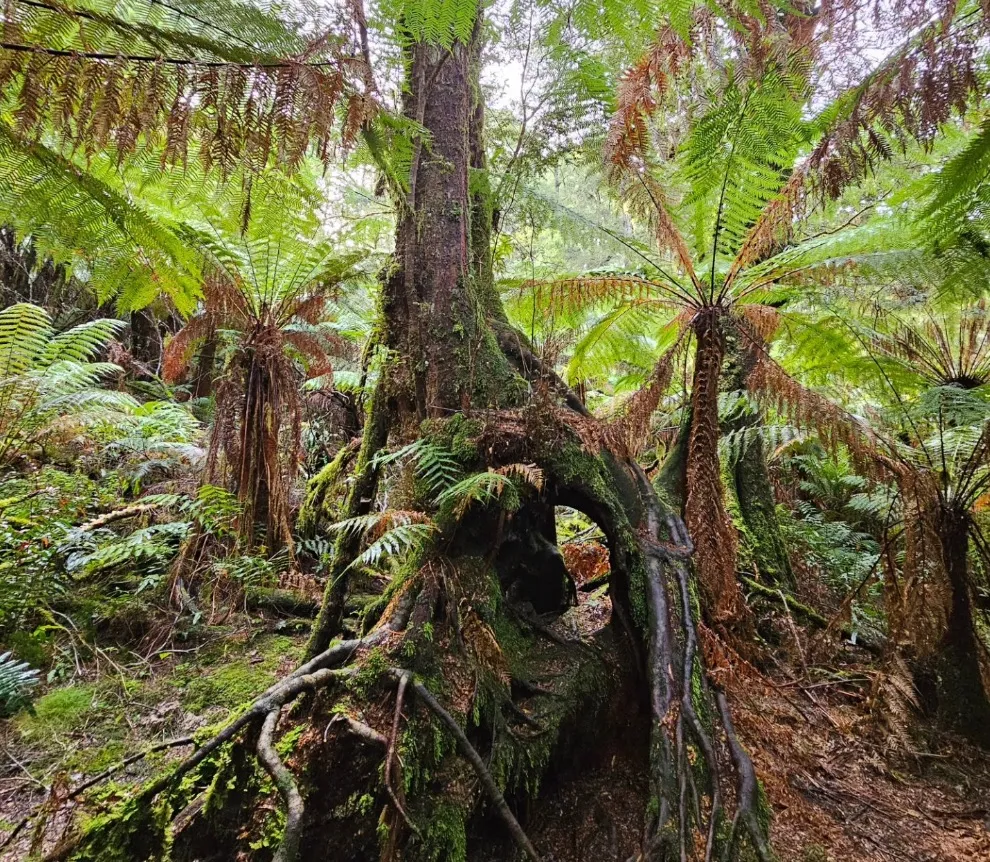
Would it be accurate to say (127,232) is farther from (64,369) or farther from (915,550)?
(915,550)

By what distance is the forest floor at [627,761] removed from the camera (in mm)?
1890

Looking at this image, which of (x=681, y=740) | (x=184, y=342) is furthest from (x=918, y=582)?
(x=184, y=342)

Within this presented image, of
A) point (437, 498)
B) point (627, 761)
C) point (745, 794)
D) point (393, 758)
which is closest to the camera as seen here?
point (393, 758)

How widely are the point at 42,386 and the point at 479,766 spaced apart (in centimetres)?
408

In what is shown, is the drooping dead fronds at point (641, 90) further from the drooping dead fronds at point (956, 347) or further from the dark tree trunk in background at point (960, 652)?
the drooping dead fronds at point (956, 347)

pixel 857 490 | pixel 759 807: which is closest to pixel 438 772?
pixel 759 807

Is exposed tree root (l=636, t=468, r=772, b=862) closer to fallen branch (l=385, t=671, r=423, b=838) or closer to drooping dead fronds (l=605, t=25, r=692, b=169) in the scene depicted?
fallen branch (l=385, t=671, r=423, b=838)

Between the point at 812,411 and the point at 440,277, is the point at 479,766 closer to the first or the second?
the point at 440,277

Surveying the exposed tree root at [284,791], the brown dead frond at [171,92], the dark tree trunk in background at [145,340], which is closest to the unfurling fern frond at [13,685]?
the exposed tree root at [284,791]

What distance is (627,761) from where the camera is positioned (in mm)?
2160

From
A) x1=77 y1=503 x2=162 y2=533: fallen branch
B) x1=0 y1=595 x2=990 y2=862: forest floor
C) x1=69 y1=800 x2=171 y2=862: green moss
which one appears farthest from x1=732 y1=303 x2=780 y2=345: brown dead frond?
x1=77 y1=503 x2=162 y2=533: fallen branch

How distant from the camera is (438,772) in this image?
1.62 meters

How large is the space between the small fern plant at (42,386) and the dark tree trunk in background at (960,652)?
5408mm

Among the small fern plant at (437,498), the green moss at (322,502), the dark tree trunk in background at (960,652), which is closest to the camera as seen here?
the small fern plant at (437,498)
